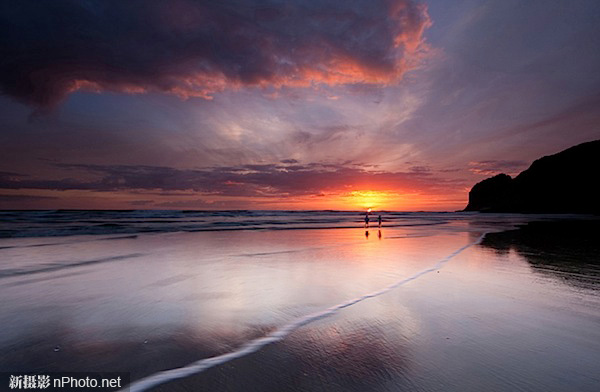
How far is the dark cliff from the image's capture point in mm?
69062

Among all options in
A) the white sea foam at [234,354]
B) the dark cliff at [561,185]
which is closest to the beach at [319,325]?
the white sea foam at [234,354]

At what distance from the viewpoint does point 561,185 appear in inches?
3012

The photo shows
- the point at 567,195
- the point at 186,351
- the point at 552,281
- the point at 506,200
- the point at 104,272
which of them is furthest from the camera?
the point at 506,200

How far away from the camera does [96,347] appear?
3.48m

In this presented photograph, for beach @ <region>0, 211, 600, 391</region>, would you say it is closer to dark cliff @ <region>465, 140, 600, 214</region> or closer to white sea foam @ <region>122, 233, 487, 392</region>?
white sea foam @ <region>122, 233, 487, 392</region>

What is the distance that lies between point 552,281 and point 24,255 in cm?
1738

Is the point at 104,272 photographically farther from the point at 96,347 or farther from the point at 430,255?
the point at 430,255

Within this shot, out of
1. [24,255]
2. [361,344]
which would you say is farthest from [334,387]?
[24,255]

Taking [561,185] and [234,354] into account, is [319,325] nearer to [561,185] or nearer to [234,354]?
[234,354]

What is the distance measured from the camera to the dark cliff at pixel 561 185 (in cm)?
6906

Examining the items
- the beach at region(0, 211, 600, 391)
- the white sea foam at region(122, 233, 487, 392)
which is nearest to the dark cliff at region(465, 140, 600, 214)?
the beach at region(0, 211, 600, 391)

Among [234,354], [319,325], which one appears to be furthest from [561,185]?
[234,354]

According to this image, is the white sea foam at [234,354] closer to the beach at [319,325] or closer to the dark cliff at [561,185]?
the beach at [319,325]

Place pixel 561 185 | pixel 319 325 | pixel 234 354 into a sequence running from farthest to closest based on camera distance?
pixel 561 185
pixel 319 325
pixel 234 354
